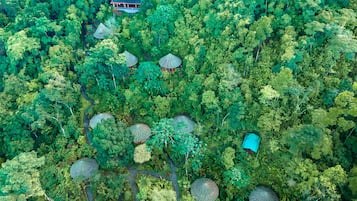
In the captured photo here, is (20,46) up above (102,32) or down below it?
below

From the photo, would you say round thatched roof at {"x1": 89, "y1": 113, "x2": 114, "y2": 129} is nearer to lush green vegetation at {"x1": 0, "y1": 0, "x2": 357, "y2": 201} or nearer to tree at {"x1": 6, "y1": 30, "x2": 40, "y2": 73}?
lush green vegetation at {"x1": 0, "y1": 0, "x2": 357, "y2": 201}

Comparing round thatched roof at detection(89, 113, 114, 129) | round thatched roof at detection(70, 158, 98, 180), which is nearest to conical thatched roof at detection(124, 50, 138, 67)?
round thatched roof at detection(89, 113, 114, 129)

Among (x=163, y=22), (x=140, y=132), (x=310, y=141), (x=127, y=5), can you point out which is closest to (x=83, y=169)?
(x=140, y=132)

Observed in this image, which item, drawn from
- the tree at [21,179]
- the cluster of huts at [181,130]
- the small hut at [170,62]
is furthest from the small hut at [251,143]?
the tree at [21,179]

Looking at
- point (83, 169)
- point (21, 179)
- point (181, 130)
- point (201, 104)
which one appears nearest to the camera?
point (21, 179)

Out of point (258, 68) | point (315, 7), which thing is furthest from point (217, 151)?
point (315, 7)

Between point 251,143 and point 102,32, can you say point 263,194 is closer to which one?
point 251,143
